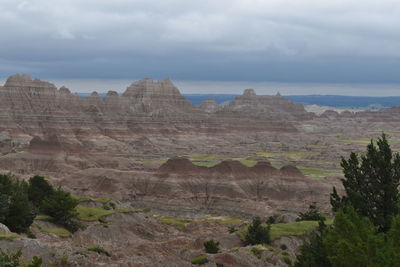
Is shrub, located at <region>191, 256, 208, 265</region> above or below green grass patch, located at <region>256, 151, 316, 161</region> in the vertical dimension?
above

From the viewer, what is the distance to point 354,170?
3828 cm

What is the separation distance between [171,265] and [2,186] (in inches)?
822

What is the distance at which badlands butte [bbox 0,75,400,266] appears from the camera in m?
41.2

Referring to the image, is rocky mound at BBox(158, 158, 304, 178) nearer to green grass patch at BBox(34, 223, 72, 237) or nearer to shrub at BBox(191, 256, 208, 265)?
green grass patch at BBox(34, 223, 72, 237)

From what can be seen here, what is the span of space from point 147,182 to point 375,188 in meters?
60.9

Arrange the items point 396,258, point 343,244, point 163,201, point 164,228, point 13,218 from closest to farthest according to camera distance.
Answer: point 396,258, point 343,244, point 13,218, point 164,228, point 163,201

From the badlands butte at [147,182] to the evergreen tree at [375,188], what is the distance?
8287mm

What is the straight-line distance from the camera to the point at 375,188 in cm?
3709

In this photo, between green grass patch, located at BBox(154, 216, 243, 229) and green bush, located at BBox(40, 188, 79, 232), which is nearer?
green bush, located at BBox(40, 188, 79, 232)

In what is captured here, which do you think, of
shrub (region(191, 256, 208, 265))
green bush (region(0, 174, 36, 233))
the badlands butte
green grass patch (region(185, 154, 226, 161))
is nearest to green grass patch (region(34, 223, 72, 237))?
the badlands butte

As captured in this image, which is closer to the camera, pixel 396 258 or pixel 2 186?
pixel 396 258

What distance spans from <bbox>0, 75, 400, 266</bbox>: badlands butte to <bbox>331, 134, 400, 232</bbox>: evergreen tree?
829 cm

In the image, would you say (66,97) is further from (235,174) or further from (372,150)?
(372,150)

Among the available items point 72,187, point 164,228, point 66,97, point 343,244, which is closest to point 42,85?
point 66,97
